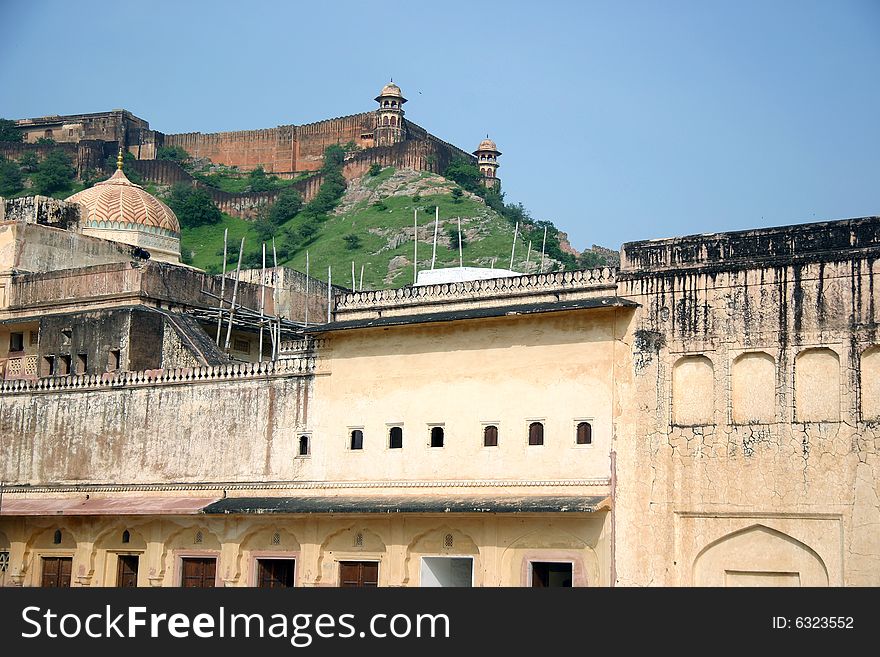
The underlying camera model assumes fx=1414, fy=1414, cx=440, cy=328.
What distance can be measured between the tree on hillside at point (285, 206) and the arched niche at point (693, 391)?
60969mm

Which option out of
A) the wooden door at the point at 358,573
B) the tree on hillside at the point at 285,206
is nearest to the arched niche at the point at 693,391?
the wooden door at the point at 358,573

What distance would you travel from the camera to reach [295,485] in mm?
23828

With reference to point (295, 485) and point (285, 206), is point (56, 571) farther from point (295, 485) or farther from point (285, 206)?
point (285, 206)

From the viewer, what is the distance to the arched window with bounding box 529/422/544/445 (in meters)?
21.7

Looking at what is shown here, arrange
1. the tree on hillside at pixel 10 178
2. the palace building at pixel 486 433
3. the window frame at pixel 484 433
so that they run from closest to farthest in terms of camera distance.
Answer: the palace building at pixel 486 433 < the window frame at pixel 484 433 < the tree on hillside at pixel 10 178

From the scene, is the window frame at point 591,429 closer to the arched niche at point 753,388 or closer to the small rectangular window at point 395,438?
the arched niche at point 753,388

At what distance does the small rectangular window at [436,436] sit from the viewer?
22672 millimetres

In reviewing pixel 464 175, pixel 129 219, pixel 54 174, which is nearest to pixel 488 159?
pixel 464 175

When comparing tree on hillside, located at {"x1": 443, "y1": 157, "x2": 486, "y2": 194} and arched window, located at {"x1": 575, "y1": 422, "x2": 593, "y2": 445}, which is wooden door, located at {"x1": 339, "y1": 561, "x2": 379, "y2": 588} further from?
tree on hillside, located at {"x1": 443, "y1": 157, "x2": 486, "y2": 194}

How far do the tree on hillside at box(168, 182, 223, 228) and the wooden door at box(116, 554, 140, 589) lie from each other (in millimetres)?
55608

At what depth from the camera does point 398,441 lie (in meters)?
23.1

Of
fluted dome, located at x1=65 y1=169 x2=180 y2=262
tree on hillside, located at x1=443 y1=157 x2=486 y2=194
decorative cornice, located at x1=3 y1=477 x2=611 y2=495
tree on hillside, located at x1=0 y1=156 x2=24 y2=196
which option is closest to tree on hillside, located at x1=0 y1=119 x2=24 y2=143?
tree on hillside, located at x1=0 y1=156 x2=24 y2=196

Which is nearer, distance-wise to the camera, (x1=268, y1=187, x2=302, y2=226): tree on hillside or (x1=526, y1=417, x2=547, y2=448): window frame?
(x1=526, y1=417, x2=547, y2=448): window frame
